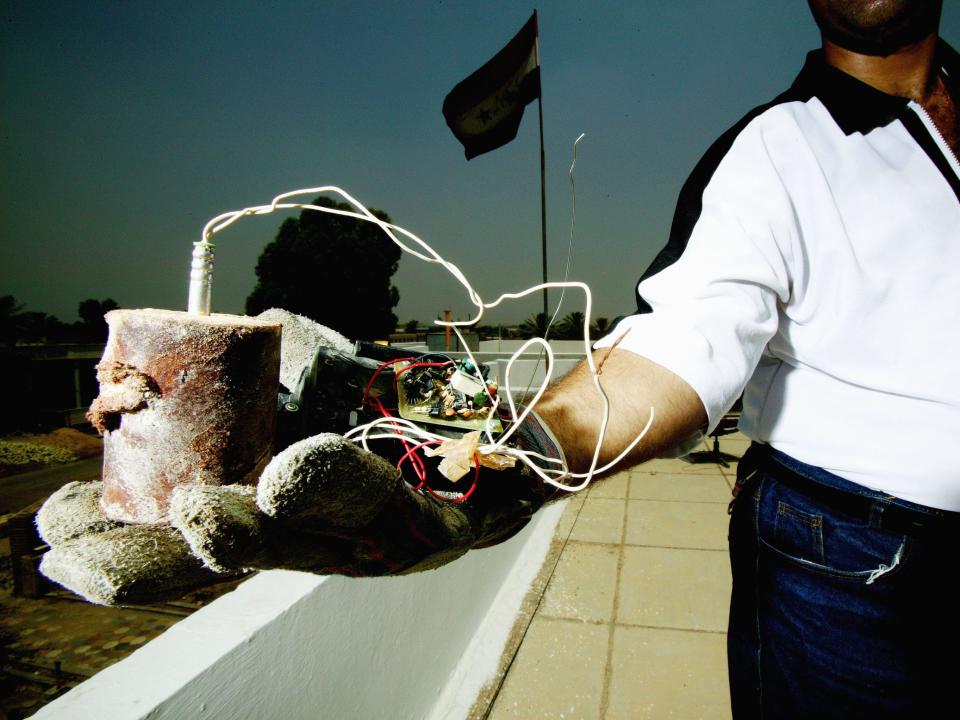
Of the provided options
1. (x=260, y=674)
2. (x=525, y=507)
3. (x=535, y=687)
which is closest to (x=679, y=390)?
(x=525, y=507)

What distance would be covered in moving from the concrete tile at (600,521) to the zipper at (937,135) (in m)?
3.30

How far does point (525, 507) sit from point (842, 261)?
753 millimetres

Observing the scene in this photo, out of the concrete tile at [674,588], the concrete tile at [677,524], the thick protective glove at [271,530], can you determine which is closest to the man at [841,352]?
the thick protective glove at [271,530]

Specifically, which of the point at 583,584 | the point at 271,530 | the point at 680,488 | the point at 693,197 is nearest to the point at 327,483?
the point at 271,530

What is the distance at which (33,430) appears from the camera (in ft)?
72.9

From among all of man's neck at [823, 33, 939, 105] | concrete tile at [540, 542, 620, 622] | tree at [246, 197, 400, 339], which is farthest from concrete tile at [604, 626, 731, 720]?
tree at [246, 197, 400, 339]

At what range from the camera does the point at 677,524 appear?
4129 millimetres

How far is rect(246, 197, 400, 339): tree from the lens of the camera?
86.8ft

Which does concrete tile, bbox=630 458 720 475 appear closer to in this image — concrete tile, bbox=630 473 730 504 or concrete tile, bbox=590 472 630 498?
concrete tile, bbox=630 473 730 504

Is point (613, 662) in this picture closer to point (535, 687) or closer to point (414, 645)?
point (535, 687)

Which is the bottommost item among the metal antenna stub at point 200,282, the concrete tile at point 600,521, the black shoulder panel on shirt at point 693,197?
the concrete tile at point 600,521

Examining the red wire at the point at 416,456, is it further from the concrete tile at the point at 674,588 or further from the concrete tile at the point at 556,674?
the concrete tile at the point at 674,588

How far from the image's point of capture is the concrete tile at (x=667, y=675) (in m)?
2.31

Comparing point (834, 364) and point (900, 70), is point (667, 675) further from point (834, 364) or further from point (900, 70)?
point (900, 70)
